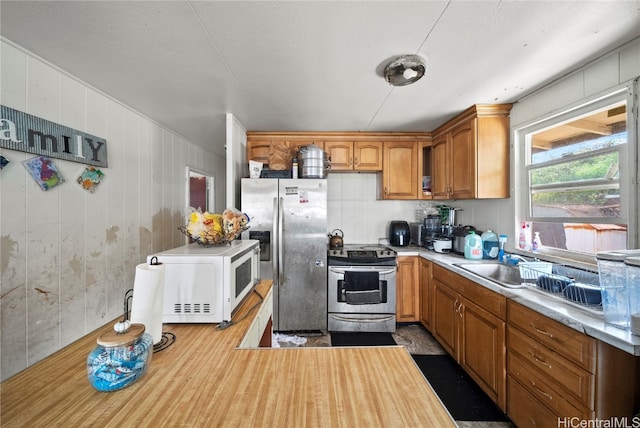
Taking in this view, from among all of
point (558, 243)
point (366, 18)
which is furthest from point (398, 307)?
point (366, 18)

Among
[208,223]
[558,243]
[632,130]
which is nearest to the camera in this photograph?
[208,223]

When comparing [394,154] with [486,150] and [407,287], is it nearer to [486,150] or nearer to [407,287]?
[486,150]

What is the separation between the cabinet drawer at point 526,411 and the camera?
3.86 ft

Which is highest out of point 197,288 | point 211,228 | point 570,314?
point 211,228

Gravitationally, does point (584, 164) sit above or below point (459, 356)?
above

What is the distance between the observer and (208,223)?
1.23 m

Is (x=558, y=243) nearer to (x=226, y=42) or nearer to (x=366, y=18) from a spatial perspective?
(x=366, y=18)

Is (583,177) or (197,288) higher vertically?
(583,177)

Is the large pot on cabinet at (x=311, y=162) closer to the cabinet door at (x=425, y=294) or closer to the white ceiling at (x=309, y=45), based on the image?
the white ceiling at (x=309, y=45)

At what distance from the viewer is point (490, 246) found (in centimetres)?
224

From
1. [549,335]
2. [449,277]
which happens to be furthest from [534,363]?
[449,277]

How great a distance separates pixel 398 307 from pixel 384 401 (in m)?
2.17

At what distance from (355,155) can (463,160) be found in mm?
1107

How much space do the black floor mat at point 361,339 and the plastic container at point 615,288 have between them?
1.65 metres
